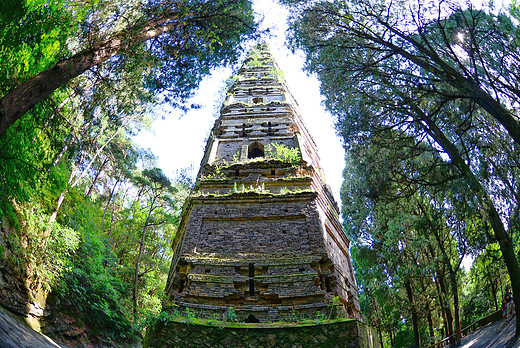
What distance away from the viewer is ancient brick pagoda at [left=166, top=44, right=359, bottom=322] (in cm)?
873

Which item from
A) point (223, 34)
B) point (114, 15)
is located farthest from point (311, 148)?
point (114, 15)

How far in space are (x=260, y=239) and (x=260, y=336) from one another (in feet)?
10.9

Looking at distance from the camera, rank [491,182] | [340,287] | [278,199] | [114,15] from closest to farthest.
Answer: [491,182] < [114,15] < [340,287] < [278,199]

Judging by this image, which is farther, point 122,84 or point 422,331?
point 422,331

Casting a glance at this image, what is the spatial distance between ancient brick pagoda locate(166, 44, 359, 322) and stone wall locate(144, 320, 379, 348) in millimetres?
962

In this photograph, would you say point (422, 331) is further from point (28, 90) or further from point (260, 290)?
point (28, 90)

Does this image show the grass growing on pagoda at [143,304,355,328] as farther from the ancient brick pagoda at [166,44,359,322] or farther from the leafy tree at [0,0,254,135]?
the leafy tree at [0,0,254,135]

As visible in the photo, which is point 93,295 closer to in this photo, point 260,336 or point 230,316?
point 230,316

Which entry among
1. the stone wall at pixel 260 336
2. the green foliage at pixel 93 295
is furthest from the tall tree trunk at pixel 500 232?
the green foliage at pixel 93 295

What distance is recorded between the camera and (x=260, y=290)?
8.97 m

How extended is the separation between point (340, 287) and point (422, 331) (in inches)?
364

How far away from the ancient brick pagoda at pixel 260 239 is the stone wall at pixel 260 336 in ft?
3.16

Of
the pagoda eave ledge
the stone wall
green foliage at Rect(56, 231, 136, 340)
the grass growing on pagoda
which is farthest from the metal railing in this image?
green foliage at Rect(56, 231, 136, 340)

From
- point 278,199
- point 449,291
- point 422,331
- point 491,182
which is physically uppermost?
point 278,199
